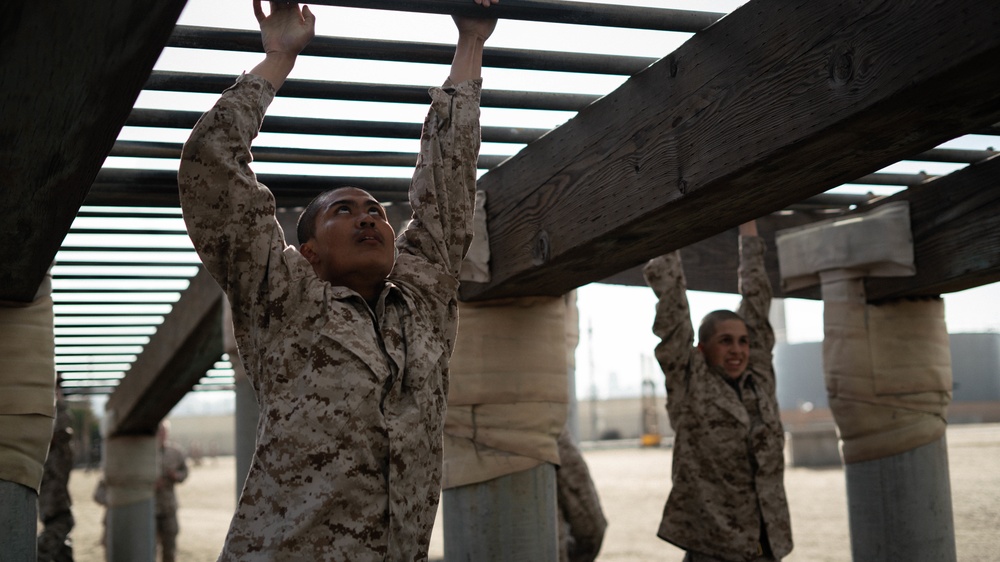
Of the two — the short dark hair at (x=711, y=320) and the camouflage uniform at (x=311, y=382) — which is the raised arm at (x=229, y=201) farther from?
the short dark hair at (x=711, y=320)

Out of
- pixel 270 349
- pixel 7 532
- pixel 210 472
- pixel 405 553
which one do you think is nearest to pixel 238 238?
pixel 270 349

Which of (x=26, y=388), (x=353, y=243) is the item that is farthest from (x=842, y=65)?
(x=26, y=388)

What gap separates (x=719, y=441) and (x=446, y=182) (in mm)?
2954

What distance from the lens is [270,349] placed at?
2941 mm

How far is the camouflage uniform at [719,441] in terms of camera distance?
18.2ft

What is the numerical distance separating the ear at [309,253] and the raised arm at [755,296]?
3219mm

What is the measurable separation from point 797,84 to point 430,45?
1.35m

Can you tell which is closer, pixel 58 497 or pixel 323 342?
pixel 323 342

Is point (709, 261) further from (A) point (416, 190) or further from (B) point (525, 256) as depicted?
(A) point (416, 190)

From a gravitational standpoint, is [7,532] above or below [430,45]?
below

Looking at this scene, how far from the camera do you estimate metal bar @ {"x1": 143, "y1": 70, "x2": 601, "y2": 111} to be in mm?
3811

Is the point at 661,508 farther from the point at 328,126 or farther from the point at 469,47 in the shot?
the point at 469,47

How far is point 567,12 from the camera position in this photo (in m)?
3.33

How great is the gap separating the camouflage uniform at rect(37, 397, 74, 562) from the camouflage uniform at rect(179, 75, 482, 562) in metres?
7.36
